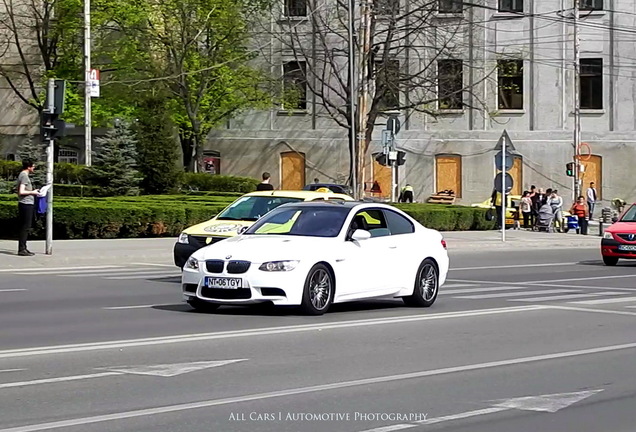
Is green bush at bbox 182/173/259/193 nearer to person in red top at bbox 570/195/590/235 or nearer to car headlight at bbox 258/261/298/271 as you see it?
person in red top at bbox 570/195/590/235

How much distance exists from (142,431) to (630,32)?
51.1 meters

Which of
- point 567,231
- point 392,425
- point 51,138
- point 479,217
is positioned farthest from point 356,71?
point 392,425

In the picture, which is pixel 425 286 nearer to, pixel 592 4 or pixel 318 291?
pixel 318 291

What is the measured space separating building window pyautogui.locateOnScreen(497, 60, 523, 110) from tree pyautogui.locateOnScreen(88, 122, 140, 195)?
21.4 m

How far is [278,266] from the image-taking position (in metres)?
14.5

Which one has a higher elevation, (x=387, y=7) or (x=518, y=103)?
(x=387, y=7)

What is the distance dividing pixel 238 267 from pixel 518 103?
44444mm

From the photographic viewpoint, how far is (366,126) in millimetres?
46281

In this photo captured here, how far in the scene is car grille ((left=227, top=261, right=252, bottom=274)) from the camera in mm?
14547

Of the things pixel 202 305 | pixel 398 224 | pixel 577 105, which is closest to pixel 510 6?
pixel 577 105

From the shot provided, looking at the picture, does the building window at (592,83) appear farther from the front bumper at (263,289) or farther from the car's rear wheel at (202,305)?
the front bumper at (263,289)

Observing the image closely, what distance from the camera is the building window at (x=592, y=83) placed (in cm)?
5609

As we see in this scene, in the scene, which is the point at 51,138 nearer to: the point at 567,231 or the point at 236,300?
the point at 236,300

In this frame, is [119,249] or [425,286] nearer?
[425,286]
